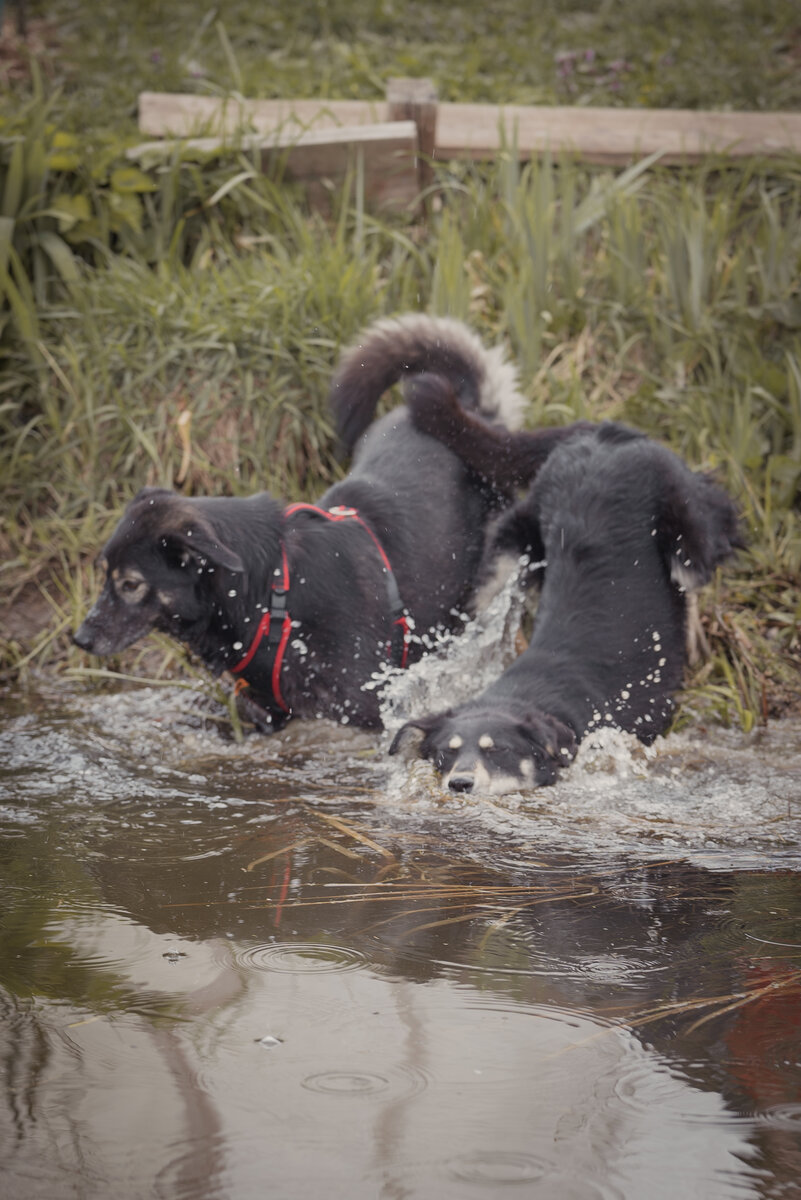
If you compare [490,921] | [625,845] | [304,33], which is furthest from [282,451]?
[304,33]

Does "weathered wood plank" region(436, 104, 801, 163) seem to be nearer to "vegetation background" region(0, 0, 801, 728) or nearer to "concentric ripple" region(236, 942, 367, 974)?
"vegetation background" region(0, 0, 801, 728)

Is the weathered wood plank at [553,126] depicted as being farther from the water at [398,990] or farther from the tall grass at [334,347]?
the water at [398,990]

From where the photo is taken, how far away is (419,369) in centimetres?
535

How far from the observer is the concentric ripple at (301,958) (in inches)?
89.1

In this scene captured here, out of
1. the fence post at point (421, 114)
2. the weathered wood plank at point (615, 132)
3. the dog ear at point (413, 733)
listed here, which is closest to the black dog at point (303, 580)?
the dog ear at point (413, 733)

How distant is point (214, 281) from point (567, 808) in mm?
3970

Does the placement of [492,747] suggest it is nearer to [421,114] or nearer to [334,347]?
[334,347]

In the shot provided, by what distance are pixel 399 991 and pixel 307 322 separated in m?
4.37

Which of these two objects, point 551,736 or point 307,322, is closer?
point 551,736

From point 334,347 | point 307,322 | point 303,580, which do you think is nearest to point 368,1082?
point 303,580

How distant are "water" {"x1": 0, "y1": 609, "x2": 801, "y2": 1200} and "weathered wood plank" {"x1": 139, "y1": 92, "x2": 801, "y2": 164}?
4.86 m

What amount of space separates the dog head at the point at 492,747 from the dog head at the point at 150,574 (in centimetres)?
94

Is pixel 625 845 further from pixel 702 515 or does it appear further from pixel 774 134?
pixel 774 134

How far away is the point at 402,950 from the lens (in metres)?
2.36
